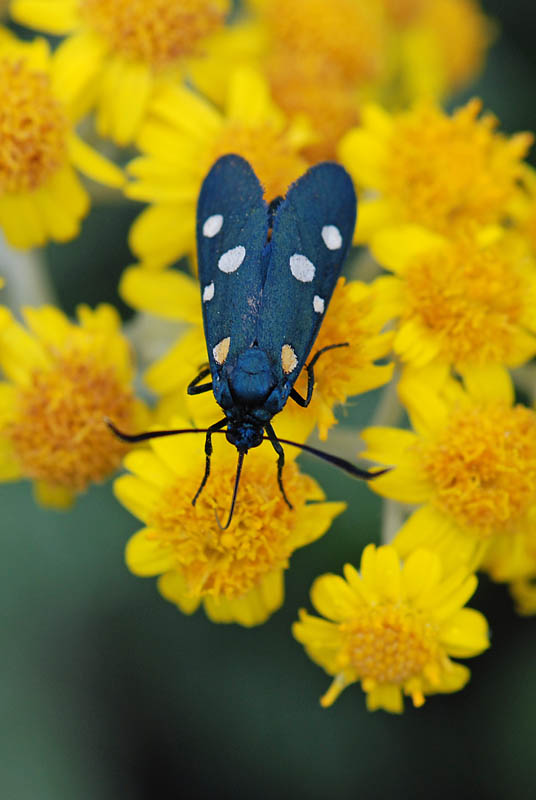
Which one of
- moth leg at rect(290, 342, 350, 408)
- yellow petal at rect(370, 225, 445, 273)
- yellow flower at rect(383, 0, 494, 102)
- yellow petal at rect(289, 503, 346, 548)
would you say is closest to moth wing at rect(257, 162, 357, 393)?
moth leg at rect(290, 342, 350, 408)

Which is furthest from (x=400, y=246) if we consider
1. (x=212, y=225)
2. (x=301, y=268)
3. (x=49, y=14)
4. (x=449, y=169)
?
(x=49, y=14)

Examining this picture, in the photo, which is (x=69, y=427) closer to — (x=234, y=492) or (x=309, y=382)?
(x=234, y=492)

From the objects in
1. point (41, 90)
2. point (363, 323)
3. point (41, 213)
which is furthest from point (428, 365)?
point (41, 90)

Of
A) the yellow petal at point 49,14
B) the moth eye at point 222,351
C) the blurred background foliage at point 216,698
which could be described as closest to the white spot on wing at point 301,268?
the moth eye at point 222,351

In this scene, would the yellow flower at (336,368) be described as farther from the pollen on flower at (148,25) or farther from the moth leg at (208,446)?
the pollen on flower at (148,25)

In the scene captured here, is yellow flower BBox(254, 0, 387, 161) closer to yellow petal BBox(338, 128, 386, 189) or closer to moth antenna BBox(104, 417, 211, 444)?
yellow petal BBox(338, 128, 386, 189)

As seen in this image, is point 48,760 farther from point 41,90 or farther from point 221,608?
point 41,90
